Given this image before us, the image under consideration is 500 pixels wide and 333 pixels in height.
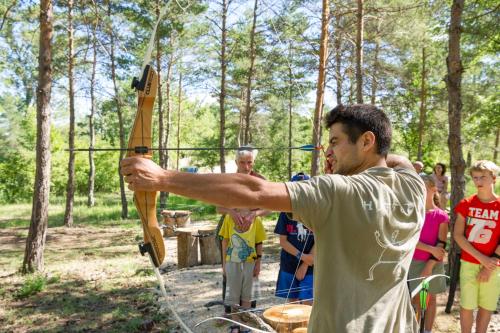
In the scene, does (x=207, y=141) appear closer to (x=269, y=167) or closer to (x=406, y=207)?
(x=269, y=167)

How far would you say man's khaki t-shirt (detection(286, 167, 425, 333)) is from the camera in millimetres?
1174

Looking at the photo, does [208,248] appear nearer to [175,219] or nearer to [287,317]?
[175,219]

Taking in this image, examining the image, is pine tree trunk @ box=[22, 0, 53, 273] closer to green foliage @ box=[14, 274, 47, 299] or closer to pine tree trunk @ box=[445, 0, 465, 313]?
green foliage @ box=[14, 274, 47, 299]

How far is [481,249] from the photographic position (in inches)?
131

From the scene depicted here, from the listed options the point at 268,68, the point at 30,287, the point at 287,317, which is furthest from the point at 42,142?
the point at 268,68

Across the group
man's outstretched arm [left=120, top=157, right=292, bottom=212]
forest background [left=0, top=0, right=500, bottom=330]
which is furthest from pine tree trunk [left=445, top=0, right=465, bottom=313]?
man's outstretched arm [left=120, top=157, right=292, bottom=212]

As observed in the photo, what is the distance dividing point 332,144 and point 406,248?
0.43m

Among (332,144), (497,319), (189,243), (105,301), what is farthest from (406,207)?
(189,243)

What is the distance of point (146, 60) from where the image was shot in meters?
1.83

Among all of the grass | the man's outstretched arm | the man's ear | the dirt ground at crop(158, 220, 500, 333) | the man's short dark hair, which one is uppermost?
the man's short dark hair

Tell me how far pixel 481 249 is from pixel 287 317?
1.80 meters

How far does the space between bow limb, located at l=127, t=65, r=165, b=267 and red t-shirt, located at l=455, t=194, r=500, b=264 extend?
8.97ft

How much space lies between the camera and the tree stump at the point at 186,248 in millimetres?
7055

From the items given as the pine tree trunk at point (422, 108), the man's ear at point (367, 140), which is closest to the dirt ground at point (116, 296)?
the man's ear at point (367, 140)
